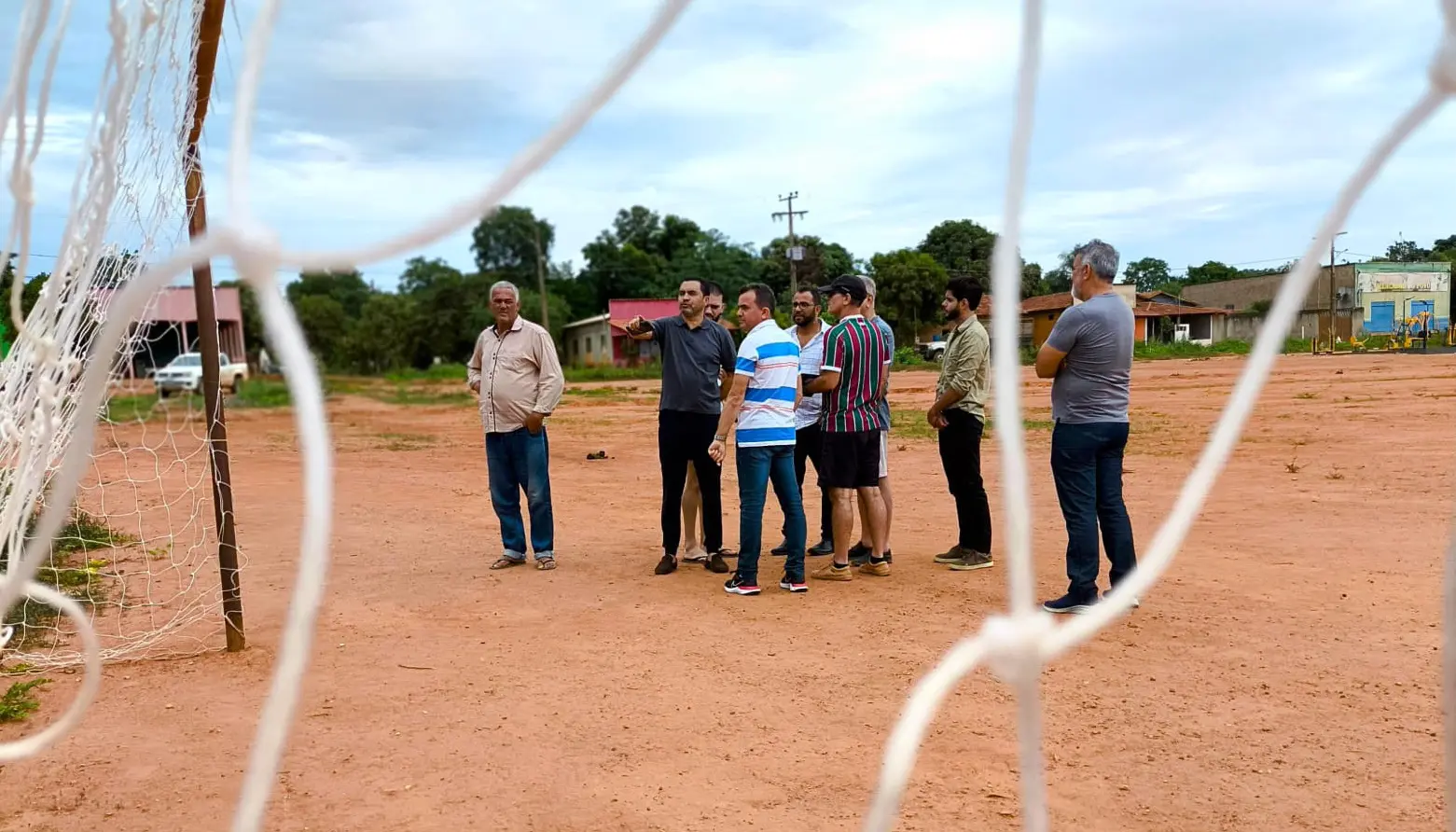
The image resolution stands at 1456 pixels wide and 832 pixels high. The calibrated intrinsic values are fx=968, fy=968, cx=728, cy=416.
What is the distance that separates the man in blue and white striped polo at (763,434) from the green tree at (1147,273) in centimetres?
5508

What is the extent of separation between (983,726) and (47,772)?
9.69 ft

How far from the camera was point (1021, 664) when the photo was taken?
0.98 meters

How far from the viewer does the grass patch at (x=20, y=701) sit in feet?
11.5

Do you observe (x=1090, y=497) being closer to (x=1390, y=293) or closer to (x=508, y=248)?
(x=1390, y=293)

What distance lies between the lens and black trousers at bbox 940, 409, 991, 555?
5398mm

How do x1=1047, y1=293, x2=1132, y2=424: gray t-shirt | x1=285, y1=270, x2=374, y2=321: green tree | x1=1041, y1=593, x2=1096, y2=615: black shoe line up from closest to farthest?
1. x1=1047, y1=293, x2=1132, y2=424: gray t-shirt
2. x1=1041, y1=593, x2=1096, y2=615: black shoe
3. x1=285, y1=270, x2=374, y2=321: green tree

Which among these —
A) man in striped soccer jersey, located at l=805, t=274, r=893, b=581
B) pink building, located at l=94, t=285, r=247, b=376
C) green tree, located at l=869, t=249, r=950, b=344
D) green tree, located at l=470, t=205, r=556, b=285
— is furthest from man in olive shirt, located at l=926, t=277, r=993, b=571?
green tree, located at l=470, t=205, r=556, b=285

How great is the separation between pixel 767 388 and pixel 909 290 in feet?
A: 129

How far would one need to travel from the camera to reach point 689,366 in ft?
17.8

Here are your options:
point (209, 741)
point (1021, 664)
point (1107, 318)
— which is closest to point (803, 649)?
point (1107, 318)

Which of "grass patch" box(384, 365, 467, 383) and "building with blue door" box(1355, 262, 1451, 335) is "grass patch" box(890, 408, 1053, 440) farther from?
"building with blue door" box(1355, 262, 1451, 335)

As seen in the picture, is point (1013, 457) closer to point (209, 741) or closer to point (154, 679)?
point (209, 741)

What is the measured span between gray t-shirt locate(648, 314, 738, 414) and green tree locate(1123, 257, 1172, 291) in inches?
2155

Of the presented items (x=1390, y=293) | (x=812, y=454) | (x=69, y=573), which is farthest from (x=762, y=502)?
(x=1390, y=293)
